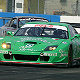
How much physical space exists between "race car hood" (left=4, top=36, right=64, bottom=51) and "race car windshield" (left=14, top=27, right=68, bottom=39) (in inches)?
23.7

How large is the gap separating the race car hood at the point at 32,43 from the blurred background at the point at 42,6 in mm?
58840

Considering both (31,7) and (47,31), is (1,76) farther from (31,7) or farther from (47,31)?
(31,7)

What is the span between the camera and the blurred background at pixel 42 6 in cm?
6912

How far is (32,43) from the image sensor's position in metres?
9.01

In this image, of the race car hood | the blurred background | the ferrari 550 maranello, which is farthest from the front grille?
the blurred background

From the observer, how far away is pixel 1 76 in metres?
6.85

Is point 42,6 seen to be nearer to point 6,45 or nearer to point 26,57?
point 6,45

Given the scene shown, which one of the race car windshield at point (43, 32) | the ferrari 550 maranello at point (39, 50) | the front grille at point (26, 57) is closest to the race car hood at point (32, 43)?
the ferrari 550 maranello at point (39, 50)

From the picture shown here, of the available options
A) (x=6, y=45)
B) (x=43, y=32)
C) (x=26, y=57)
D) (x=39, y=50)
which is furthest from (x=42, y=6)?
(x=39, y=50)

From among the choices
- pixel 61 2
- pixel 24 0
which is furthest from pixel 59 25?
pixel 61 2

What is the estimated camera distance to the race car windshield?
994cm

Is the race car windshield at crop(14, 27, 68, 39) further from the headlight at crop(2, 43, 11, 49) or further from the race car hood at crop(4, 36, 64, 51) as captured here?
the headlight at crop(2, 43, 11, 49)

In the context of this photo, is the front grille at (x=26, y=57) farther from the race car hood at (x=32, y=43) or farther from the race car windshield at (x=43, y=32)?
the race car windshield at (x=43, y=32)

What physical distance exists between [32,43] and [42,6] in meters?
65.3
